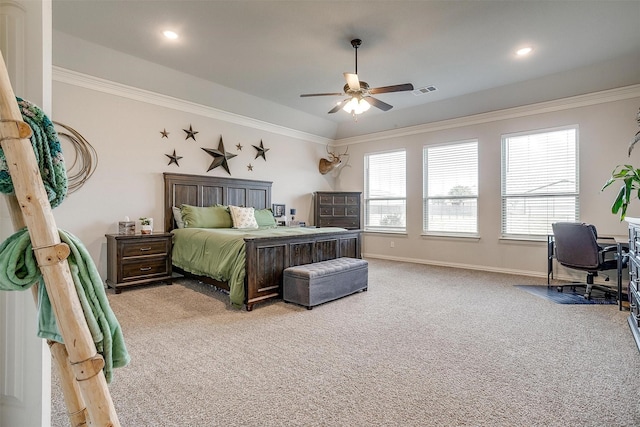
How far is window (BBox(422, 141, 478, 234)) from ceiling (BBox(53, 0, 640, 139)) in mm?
1124

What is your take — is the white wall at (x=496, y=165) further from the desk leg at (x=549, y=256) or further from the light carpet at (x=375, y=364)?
the light carpet at (x=375, y=364)

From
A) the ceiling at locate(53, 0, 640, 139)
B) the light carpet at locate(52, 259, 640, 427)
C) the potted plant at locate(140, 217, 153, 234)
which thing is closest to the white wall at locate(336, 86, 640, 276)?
the ceiling at locate(53, 0, 640, 139)

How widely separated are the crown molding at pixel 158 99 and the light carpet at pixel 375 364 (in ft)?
9.21

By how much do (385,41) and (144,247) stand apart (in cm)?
401

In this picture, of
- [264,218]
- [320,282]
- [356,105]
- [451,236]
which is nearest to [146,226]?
[264,218]

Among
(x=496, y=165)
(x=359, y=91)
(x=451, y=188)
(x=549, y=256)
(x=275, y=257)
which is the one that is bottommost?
(x=549, y=256)

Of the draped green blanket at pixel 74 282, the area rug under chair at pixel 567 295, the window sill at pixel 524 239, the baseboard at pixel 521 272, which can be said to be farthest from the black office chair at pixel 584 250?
the draped green blanket at pixel 74 282

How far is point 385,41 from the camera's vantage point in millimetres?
3719

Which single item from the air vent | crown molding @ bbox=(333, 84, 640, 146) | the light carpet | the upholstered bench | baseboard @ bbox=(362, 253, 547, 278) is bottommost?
the light carpet

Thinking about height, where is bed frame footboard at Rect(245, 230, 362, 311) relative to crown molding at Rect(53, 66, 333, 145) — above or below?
below

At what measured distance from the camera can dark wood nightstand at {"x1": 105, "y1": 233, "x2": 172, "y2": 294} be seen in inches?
159

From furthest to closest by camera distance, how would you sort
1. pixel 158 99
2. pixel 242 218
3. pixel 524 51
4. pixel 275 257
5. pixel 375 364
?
pixel 242 218, pixel 158 99, pixel 524 51, pixel 275 257, pixel 375 364

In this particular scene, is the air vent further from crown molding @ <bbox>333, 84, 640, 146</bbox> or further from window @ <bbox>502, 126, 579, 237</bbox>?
window @ <bbox>502, 126, 579, 237</bbox>

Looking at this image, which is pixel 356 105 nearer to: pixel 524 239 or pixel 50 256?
pixel 50 256
